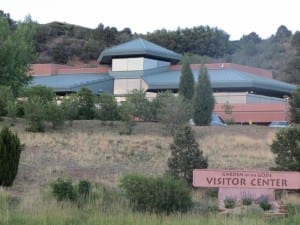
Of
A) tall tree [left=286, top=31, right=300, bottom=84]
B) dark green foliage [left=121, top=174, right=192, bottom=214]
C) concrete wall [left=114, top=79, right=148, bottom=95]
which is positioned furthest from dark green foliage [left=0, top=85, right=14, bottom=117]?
tall tree [left=286, top=31, right=300, bottom=84]

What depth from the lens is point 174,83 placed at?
60062 mm

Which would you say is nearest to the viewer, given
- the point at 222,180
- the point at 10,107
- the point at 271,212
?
the point at 271,212

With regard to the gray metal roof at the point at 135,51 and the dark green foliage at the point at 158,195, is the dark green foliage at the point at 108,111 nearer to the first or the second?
the dark green foliage at the point at 158,195

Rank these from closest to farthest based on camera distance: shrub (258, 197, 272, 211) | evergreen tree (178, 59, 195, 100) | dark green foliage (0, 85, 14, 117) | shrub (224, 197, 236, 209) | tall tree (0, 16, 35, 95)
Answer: shrub (258, 197, 272, 211) → shrub (224, 197, 236, 209) → dark green foliage (0, 85, 14, 117) → tall tree (0, 16, 35, 95) → evergreen tree (178, 59, 195, 100)

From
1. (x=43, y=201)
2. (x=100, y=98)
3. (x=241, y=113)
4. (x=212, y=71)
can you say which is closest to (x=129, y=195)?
(x=43, y=201)

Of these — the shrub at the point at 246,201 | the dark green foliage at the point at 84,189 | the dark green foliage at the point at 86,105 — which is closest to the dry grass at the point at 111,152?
the dark green foliage at the point at 84,189

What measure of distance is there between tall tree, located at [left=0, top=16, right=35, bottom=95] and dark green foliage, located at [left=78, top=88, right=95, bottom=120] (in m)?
4.01

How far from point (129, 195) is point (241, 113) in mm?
41050

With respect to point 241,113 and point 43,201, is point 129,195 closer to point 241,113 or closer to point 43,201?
point 43,201

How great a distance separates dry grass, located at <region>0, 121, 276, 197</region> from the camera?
750 inches

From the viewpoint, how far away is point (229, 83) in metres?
58.6

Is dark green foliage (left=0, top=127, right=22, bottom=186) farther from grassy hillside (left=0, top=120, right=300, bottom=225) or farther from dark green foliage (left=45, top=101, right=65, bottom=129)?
dark green foliage (left=45, top=101, right=65, bottom=129)

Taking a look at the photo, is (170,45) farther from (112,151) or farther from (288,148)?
(288,148)

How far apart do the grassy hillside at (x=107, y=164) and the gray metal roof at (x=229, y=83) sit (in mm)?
25784
